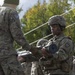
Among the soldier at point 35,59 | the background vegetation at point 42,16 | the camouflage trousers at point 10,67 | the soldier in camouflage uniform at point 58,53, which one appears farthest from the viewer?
the background vegetation at point 42,16

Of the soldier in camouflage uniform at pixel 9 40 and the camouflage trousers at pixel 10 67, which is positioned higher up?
the soldier in camouflage uniform at pixel 9 40

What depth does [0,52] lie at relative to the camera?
15.5 ft

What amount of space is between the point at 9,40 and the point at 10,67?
1.05 ft

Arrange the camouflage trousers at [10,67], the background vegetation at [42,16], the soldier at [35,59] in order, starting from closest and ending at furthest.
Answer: the camouflage trousers at [10,67]
the soldier at [35,59]
the background vegetation at [42,16]

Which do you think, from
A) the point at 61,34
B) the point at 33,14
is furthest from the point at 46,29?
the point at 61,34

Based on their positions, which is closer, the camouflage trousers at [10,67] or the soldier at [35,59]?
the camouflage trousers at [10,67]

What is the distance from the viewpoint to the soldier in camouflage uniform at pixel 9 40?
15.4ft

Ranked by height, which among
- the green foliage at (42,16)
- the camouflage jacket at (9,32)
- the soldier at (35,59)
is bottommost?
the green foliage at (42,16)

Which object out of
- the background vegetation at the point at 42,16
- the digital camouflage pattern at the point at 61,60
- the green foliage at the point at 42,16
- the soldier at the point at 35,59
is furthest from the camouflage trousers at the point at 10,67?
the green foliage at the point at 42,16

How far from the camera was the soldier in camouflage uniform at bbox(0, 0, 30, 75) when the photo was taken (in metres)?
4.71

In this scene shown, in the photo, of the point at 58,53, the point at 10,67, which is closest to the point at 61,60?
the point at 58,53

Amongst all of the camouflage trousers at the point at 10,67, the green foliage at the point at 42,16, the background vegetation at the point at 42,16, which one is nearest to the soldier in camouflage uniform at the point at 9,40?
the camouflage trousers at the point at 10,67

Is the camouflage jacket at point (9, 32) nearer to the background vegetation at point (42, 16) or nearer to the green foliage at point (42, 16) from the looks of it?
the background vegetation at point (42, 16)

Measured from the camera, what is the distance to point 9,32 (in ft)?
15.8
